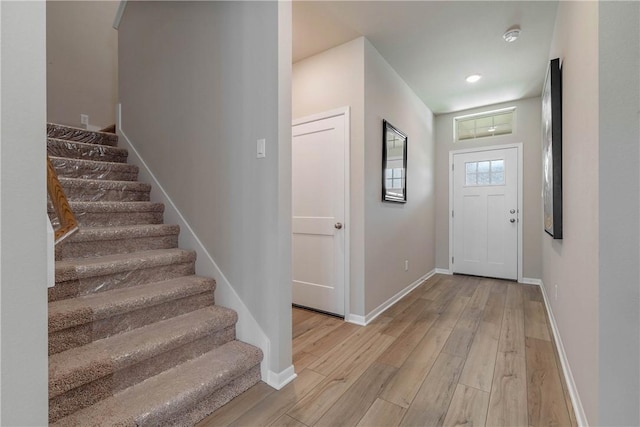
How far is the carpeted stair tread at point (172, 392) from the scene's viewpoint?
119 centimetres

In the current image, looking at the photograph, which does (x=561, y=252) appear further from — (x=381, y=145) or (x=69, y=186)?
(x=69, y=186)

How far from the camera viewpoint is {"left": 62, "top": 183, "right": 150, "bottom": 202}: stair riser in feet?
7.30

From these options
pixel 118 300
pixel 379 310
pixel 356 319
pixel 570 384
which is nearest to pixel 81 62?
pixel 118 300

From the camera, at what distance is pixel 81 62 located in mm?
3824

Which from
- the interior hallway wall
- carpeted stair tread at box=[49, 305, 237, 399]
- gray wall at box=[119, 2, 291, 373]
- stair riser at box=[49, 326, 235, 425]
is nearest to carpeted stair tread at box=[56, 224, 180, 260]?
gray wall at box=[119, 2, 291, 373]

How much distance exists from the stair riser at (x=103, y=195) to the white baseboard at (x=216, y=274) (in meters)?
0.11

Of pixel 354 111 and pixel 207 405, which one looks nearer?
pixel 207 405

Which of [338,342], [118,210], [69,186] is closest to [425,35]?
[338,342]

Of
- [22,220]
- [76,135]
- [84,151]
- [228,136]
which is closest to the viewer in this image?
[22,220]

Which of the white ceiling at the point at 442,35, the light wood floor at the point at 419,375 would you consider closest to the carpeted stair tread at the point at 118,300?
the light wood floor at the point at 419,375

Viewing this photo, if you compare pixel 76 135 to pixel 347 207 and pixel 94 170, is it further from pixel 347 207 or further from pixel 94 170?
pixel 347 207

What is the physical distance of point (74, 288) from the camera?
5.24 ft

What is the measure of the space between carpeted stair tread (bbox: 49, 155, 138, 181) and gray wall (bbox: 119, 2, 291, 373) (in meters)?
0.24

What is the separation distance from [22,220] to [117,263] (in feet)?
4.07
